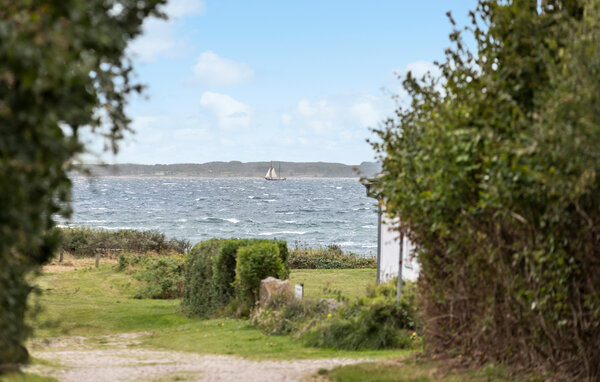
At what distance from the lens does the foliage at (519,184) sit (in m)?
5.38

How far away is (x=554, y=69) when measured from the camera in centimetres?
561

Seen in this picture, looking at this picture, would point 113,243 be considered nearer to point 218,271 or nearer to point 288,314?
point 218,271

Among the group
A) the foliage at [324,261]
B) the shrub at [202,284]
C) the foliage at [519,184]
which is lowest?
the foliage at [324,261]

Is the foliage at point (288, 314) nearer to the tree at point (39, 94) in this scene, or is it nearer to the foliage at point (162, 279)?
the foliage at point (162, 279)

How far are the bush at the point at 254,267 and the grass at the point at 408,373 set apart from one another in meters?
6.97

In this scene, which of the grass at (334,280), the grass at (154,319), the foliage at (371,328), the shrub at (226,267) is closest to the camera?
the foliage at (371,328)

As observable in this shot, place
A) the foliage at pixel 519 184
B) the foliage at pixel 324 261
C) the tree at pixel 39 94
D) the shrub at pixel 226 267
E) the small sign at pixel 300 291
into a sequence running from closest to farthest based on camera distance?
the tree at pixel 39 94 < the foliage at pixel 519 184 < the small sign at pixel 300 291 < the shrub at pixel 226 267 < the foliage at pixel 324 261

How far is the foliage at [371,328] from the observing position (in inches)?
464

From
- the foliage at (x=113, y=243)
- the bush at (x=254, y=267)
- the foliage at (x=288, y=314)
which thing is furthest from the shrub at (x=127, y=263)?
the foliage at (x=288, y=314)

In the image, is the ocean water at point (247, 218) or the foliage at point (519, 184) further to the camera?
the ocean water at point (247, 218)

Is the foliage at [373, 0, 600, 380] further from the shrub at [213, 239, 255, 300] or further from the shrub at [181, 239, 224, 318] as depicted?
the shrub at [181, 239, 224, 318]

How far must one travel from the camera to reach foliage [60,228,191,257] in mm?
33844

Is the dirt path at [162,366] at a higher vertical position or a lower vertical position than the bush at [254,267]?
lower

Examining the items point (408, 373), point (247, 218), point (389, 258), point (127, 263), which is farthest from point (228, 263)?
point (247, 218)
